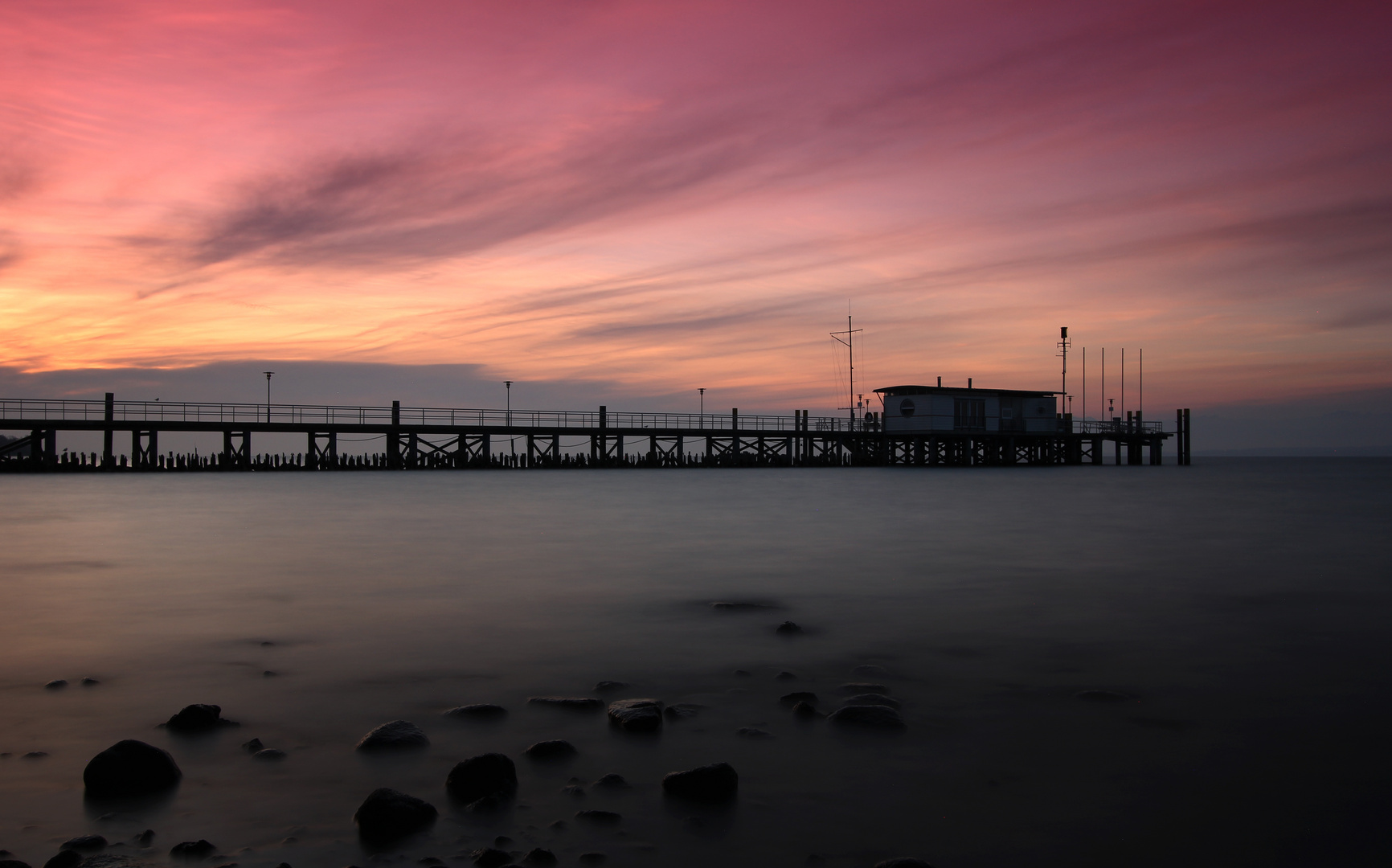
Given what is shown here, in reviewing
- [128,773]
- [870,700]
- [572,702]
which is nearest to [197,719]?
[128,773]

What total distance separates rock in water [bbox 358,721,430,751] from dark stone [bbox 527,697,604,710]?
39.1 inches

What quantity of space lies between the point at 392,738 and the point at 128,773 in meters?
1.29

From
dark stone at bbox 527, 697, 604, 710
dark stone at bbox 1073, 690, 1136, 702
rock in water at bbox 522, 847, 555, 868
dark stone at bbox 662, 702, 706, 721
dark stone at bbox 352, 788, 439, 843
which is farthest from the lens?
dark stone at bbox 1073, 690, 1136, 702

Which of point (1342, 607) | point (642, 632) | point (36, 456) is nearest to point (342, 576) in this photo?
point (642, 632)

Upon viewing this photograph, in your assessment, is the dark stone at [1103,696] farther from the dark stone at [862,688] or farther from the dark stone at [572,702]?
the dark stone at [572,702]

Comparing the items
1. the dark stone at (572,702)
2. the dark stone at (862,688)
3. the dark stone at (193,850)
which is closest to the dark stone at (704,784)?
the dark stone at (572,702)

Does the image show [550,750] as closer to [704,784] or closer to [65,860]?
[704,784]

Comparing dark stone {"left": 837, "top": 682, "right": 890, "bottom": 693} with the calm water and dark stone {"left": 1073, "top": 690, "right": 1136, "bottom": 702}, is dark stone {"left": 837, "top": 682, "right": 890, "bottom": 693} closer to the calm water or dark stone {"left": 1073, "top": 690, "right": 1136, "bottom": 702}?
the calm water

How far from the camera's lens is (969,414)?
6044 centimetres

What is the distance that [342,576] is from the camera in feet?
41.3

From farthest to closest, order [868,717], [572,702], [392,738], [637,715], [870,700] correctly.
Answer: [870,700] → [572,702] → [868,717] → [637,715] → [392,738]

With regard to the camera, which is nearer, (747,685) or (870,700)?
(870,700)

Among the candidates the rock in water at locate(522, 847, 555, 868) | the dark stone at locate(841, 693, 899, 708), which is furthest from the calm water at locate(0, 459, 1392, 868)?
the dark stone at locate(841, 693, 899, 708)

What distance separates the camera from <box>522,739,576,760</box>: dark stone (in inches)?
196
